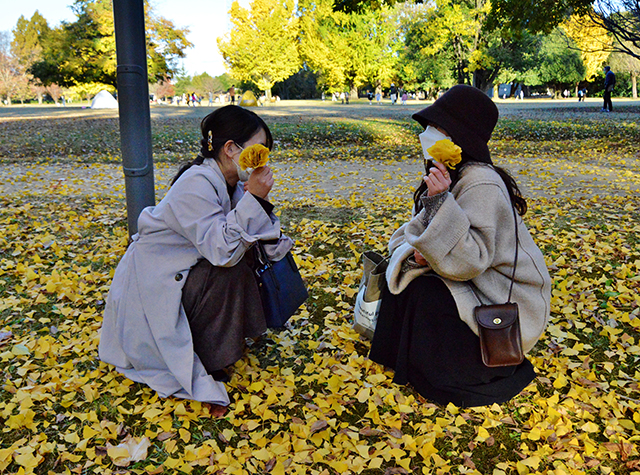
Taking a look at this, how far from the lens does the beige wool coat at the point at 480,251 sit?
7.20 ft

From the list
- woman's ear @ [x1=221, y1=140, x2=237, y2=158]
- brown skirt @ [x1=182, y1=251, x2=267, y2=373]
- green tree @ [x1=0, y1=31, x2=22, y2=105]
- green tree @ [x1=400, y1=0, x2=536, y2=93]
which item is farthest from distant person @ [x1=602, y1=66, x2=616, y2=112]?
green tree @ [x1=0, y1=31, x2=22, y2=105]

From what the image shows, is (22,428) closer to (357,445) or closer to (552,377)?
A: (357,445)

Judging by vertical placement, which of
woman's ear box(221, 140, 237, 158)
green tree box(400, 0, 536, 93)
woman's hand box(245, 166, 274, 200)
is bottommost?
woman's hand box(245, 166, 274, 200)

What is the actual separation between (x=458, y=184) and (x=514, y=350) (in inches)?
32.5

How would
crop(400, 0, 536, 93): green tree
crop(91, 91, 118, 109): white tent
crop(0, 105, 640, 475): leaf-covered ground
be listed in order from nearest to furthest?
1. crop(0, 105, 640, 475): leaf-covered ground
2. crop(400, 0, 536, 93): green tree
3. crop(91, 91, 118, 109): white tent

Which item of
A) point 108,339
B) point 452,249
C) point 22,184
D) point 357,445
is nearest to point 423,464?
point 357,445

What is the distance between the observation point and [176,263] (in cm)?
252

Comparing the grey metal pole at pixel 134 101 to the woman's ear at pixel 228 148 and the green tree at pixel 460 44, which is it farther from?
the green tree at pixel 460 44

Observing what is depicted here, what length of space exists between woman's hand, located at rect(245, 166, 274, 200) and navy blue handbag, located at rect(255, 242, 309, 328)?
390 mm

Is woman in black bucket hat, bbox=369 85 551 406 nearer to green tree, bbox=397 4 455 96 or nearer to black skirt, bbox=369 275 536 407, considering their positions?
black skirt, bbox=369 275 536 407

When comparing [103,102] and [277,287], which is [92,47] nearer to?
[103,102]

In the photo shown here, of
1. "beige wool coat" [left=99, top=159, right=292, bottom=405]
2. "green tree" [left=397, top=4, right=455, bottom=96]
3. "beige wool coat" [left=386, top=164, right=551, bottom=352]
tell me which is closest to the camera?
"beige wool coat" [left=386, top=164, right=551, bottom=352]

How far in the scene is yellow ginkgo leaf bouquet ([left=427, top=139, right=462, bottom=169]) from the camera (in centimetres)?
220

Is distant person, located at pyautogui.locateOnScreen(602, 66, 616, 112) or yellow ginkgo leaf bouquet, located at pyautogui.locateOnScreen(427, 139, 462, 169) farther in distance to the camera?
distant person, located at pyautogui.locateOnScreen(602, 66, 616, 112)
